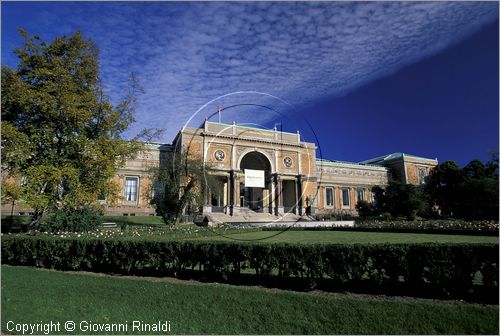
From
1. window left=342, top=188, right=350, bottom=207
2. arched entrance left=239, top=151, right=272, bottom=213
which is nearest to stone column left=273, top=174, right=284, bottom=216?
arched entrance left=239, top=151, right=272, bottom=213

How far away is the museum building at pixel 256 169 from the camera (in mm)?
40844

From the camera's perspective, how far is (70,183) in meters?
15.5

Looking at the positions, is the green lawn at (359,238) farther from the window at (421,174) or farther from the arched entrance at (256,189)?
the window at (421,174)

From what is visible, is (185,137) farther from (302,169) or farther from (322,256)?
(322,256)

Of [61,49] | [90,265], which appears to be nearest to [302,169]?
[61,49]

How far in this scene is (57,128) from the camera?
16.9m

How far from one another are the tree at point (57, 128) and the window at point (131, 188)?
24.3 metres

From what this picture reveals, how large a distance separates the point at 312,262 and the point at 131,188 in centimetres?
3887

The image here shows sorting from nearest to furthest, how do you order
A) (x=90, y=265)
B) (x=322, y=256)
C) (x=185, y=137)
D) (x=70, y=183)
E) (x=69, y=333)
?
(x=69, y=333), (x=322, y=256), (x=90, y=265), (x=70, y=183), (x=185, y=137)

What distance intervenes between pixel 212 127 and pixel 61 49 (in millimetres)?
25647

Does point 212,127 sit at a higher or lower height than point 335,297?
higher

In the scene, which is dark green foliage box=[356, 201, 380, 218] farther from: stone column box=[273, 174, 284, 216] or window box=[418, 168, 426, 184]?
window box=[418, 168, 426, 184]

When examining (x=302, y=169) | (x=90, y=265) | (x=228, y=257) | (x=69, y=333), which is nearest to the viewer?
(x=69, y=333)

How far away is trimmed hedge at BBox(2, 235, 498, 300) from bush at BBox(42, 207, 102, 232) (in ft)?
19.4
